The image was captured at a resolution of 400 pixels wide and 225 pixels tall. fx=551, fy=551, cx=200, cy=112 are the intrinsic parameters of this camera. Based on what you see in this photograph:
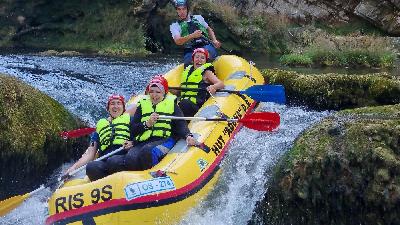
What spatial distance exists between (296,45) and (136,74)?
23.1ft

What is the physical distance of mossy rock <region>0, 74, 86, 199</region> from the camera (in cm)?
659

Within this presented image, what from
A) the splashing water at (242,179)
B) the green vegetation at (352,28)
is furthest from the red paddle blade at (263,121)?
the green vegetation at (352,28)

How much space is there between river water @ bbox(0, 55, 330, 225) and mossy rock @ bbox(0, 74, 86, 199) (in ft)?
0.67

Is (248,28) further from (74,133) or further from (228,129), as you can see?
(74,133)

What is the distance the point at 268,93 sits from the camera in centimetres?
717

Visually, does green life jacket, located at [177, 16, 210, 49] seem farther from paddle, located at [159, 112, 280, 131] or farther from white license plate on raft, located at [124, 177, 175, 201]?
white license plate on raft, located at [124, 177, 175, 201]

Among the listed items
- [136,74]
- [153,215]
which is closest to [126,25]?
[136,74]

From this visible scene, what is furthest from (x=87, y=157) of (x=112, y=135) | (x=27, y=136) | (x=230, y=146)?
(x=230, y=146)

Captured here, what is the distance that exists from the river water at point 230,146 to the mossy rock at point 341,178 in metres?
0.34

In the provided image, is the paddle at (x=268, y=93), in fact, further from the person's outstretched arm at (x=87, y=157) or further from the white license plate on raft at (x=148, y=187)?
the white license plate on raft at (x=148, y=187)

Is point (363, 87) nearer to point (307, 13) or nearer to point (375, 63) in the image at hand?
point (375, 63)

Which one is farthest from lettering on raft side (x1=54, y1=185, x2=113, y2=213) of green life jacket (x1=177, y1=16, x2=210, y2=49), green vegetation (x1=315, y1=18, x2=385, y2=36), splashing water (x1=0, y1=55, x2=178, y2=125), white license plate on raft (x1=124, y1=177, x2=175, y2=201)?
green vegetation (x1=315, y1=18, x2=385, y2=36)

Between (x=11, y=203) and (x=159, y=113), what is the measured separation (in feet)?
5.92

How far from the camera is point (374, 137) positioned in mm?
5164
